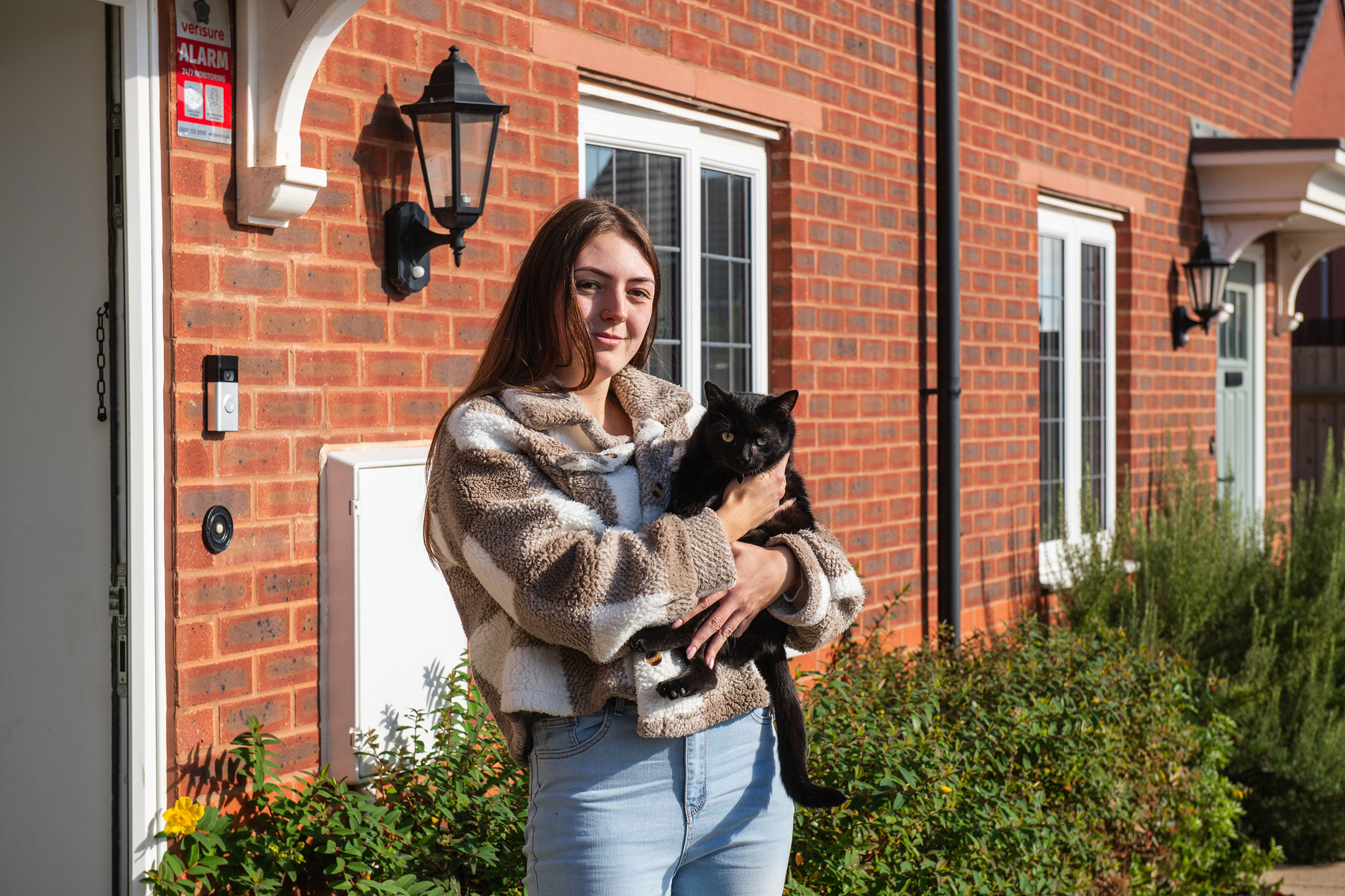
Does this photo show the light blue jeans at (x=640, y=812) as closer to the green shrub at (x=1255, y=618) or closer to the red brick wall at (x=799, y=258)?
the red brick wall at (x=799, y=258)

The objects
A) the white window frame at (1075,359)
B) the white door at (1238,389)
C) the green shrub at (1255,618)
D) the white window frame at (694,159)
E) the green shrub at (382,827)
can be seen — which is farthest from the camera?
the white door at (1238,389)

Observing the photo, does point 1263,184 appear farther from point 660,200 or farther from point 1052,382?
point 660,200

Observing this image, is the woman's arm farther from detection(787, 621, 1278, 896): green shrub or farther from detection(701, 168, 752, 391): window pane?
detection(701, 168, 752, 391): window pane

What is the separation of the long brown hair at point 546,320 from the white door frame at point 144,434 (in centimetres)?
109

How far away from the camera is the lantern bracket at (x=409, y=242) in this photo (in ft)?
10.8

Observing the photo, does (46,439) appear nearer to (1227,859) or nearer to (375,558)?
(375,558)

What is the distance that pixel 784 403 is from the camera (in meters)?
2.40

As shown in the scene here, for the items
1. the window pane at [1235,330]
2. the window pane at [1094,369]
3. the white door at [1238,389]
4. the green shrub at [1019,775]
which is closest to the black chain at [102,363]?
the green shrub at [1019,775]

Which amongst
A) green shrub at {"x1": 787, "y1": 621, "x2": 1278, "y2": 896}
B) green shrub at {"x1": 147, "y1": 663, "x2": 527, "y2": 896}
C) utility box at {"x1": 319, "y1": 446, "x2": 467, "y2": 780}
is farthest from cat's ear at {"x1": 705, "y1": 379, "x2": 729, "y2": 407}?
green shrub at {"x1": 787, "y1": 621, "x2": 1278, "y2": 896}

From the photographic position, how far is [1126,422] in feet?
23.1

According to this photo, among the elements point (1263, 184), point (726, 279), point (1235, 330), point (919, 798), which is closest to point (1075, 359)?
point (1263, 184)

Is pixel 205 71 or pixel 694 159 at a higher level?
pixel 694 159

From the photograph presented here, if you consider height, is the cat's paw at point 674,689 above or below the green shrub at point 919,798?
above

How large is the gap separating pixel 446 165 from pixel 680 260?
1.29 meters
